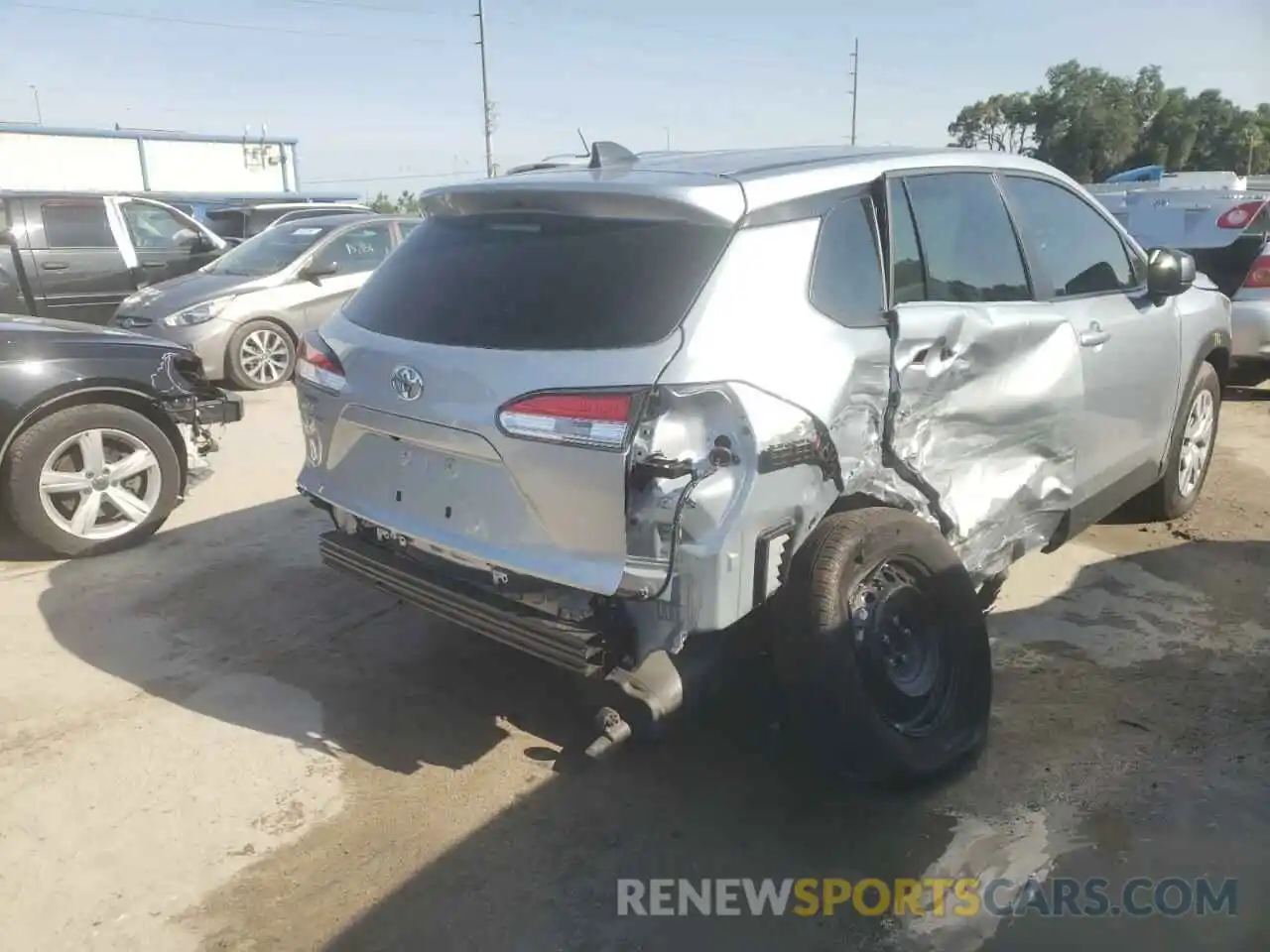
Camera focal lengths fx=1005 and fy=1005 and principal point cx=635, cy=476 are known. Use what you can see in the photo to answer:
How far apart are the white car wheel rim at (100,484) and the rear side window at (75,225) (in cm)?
618

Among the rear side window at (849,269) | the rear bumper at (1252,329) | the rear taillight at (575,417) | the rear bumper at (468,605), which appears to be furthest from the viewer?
the rear bumper at (1252,329)

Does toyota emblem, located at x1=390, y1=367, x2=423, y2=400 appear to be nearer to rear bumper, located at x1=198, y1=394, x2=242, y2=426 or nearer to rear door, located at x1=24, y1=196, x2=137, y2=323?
rear bumper, located at x1=198, y1=394, x2=242, y2=426

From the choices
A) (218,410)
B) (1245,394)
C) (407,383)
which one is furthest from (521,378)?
(1245,394)

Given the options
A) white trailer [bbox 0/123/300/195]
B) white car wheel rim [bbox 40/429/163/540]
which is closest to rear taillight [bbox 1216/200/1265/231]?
white car wheel rim [bbox 40/429/163/540]

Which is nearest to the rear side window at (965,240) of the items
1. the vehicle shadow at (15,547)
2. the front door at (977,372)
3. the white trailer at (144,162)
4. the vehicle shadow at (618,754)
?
the front door at (977,372)

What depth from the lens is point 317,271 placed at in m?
9.73

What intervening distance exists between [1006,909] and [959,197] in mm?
2432

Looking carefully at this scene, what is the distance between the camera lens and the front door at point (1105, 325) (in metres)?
4.01

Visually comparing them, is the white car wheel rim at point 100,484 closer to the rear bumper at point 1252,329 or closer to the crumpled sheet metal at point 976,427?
the crumpled sheet metal at point 976,427

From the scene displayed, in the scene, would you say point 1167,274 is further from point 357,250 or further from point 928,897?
point 357,250

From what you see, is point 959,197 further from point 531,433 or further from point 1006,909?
point 1006,909

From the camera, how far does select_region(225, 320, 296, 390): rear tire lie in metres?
9.17

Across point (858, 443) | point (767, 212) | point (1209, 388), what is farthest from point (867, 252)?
point (1209, 388)

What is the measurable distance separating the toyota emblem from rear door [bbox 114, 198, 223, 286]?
878 cm
